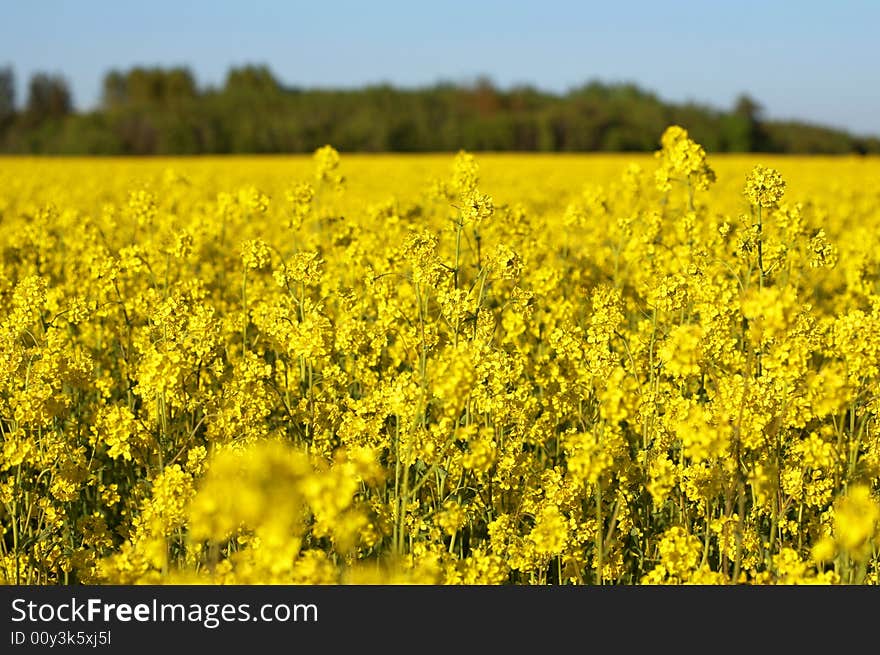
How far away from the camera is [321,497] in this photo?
241cm

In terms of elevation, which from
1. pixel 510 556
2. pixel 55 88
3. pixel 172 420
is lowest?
pixel 510 556

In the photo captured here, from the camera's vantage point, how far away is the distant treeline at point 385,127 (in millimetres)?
52250

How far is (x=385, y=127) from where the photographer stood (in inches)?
2105

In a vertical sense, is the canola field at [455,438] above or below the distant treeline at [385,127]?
below

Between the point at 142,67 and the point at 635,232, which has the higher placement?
the point at 142,67

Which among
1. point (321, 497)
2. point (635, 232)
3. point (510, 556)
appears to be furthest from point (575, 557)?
point (635, 232)

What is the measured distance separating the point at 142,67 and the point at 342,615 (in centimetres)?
8332

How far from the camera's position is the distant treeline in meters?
52.2

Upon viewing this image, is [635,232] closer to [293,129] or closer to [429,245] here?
[429,245]

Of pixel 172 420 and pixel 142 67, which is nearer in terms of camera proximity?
pixel 172 420

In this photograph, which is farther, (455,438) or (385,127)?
(385,127)

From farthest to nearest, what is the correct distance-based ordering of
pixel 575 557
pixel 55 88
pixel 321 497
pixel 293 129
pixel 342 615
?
pixel 55 88 < pixel 293 129 < pixel 575 557 < pixel 342 615 < pixel 321 497

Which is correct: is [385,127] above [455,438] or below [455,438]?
above

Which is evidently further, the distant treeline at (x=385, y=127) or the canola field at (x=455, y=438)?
the distant treeline at (x=385, y=127)
